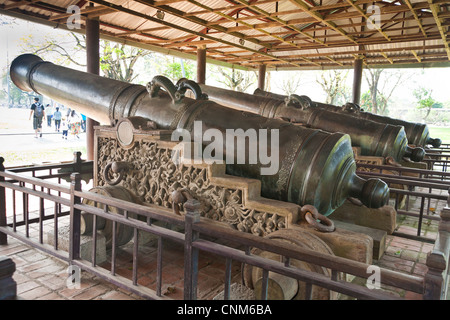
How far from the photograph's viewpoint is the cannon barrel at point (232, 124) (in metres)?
2.70

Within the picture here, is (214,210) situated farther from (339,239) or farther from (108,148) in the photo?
(108,148)

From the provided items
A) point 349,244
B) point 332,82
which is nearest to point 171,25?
point 349,244

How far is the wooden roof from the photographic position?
6398mm

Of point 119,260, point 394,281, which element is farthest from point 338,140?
point 119,260

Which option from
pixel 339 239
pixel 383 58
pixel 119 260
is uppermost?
pixel 383 58

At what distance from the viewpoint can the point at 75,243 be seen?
2680 millimetres

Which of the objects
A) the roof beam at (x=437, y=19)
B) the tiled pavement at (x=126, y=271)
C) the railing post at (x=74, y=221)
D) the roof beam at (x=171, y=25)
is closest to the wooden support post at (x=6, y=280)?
the tiled pavement at (x=126, y=271)

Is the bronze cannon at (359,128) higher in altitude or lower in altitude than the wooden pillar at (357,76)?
lower

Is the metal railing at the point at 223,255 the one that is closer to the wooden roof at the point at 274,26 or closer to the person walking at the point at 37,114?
the wooden roof at the point at 274,26

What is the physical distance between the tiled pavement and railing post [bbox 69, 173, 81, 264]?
227 millimetres

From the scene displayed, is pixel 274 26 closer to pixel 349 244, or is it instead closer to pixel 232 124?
pixel 232 124

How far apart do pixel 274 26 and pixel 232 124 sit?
5.45m

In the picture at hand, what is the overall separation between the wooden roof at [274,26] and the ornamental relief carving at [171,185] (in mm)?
3588

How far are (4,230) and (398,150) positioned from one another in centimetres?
535
